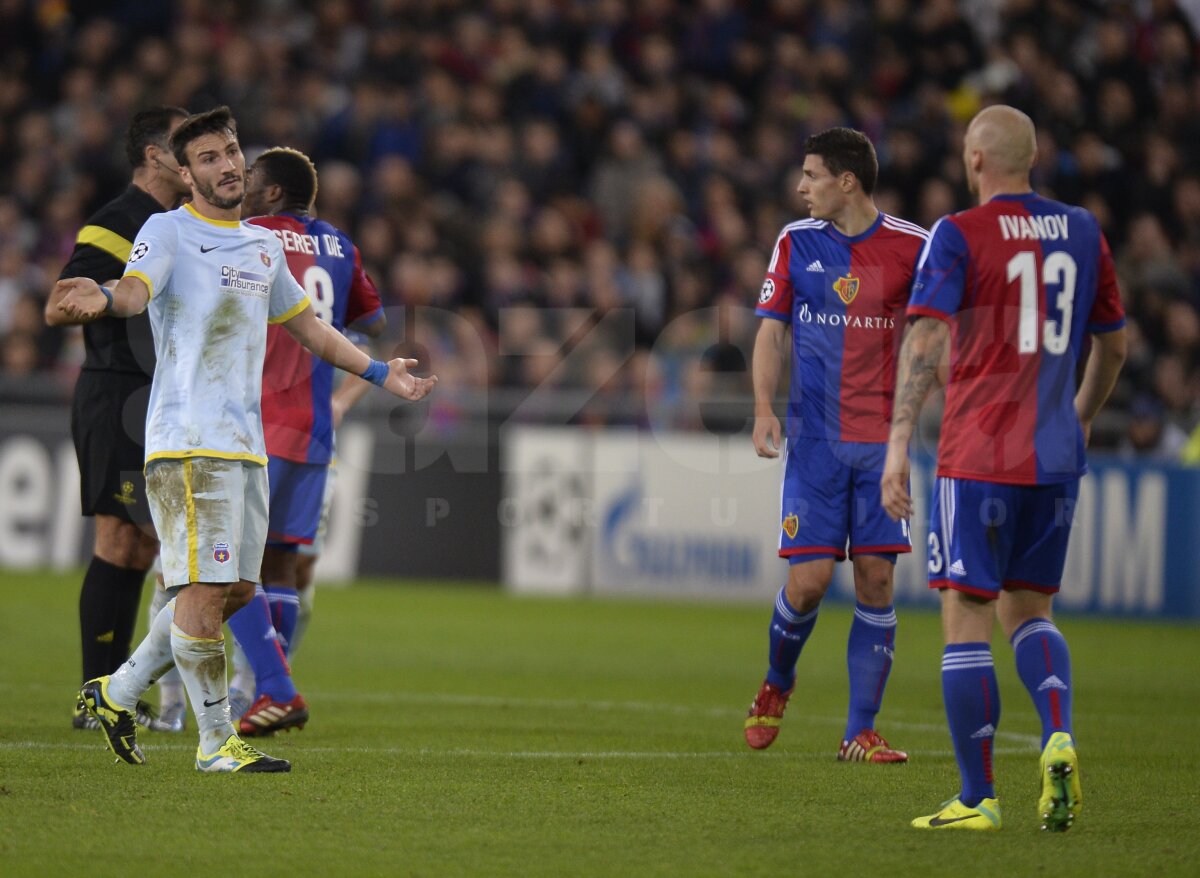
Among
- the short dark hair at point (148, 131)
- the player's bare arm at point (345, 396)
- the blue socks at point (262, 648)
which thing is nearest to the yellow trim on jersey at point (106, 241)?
the short dark hair at point (148, 131)

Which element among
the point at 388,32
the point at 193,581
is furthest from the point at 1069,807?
the point at 388,32

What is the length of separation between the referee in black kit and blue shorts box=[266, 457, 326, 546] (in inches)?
21.6

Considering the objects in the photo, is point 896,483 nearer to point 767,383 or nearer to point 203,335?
point 767,383

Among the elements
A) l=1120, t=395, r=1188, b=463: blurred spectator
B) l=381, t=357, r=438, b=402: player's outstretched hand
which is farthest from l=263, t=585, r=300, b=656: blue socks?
l=1120, t=395, r=1188, b=463: blurred spectator

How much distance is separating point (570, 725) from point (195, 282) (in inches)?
125

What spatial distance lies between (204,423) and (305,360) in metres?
1.84

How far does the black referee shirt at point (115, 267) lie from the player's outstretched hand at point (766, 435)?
8.81 feet

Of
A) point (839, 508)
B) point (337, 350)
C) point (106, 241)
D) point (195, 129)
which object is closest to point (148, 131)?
point (106, 241)

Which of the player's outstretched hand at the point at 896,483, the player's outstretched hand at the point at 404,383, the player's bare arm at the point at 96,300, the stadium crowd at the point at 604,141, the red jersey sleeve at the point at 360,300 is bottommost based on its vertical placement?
the player's outstretched hand at the point at 896,483

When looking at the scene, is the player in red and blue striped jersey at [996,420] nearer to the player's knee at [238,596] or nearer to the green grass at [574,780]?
the green grass at [574,780]

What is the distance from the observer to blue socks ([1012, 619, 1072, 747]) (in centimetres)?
560

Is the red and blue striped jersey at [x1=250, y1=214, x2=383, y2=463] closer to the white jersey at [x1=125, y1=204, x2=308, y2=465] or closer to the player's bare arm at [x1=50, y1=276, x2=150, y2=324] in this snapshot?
the white jersey at [x1=125, y1=204, x2=308, y2=465]

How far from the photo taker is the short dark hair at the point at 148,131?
783 cm

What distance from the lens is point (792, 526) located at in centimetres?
750
